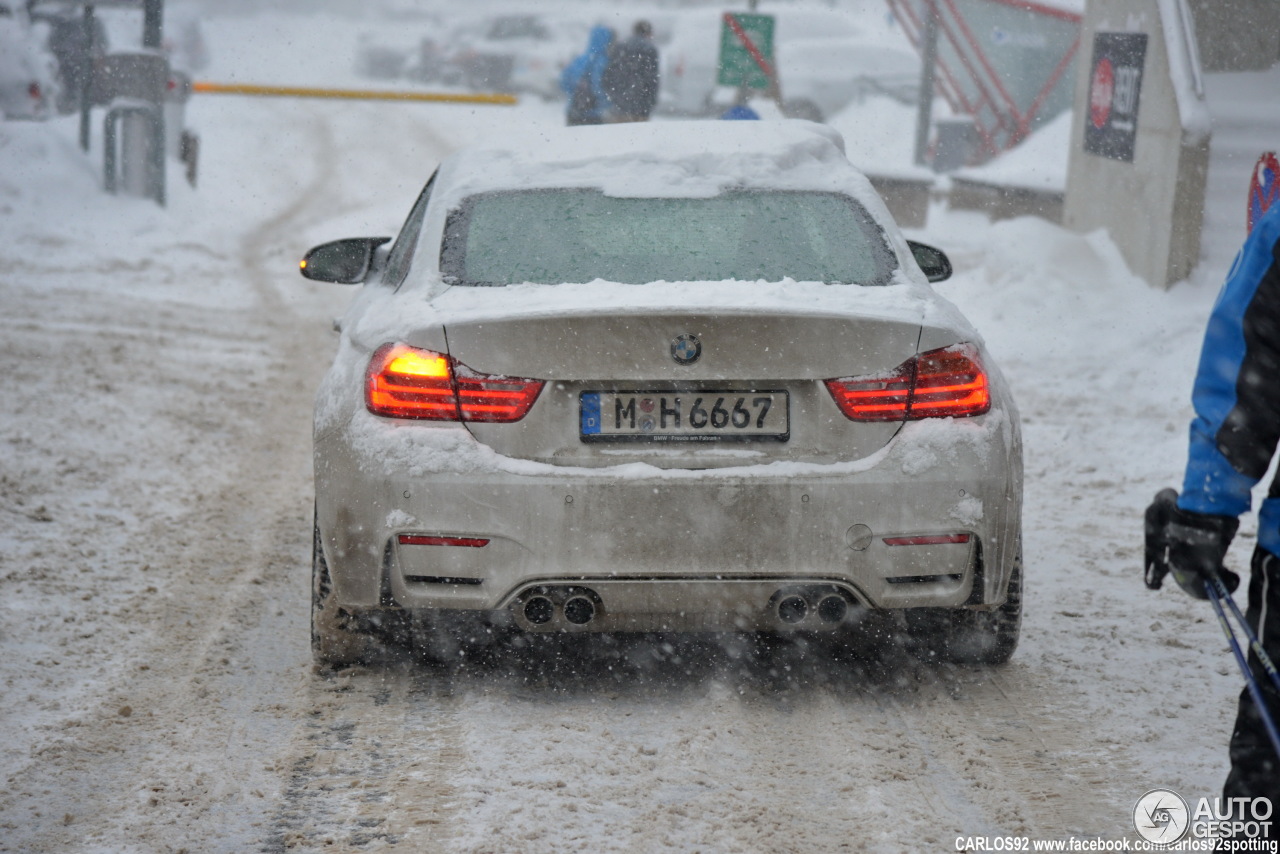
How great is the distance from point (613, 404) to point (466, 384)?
0.38m

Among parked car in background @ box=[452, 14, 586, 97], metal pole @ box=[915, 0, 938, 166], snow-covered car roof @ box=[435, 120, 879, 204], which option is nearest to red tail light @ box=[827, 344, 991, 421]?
snow-covered car roof @ box=[435, 120, 879, 204]

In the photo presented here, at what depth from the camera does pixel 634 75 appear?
54.9ft

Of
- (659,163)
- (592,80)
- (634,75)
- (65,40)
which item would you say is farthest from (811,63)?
(659,163)

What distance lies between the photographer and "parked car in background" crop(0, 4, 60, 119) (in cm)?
1894

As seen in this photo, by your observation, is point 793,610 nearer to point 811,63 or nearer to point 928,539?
point 928,539

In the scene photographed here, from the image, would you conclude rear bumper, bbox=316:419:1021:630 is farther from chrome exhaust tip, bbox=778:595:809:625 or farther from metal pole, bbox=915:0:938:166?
metal pole, bbox=915:0:938:166

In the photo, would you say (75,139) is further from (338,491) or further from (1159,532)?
(1159,532)

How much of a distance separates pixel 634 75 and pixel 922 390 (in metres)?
13.4

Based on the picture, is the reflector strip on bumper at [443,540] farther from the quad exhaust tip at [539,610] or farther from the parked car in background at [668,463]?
the quad exhaust tip at [539,610]

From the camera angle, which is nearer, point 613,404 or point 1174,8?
point 613,404

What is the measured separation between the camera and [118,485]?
6.65 metres

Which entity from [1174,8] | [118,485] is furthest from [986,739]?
[1174,8]

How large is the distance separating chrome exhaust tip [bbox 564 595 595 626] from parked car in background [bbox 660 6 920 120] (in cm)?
2010

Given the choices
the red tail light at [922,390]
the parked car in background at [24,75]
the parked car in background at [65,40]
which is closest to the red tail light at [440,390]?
the red tail light at [922,390]
